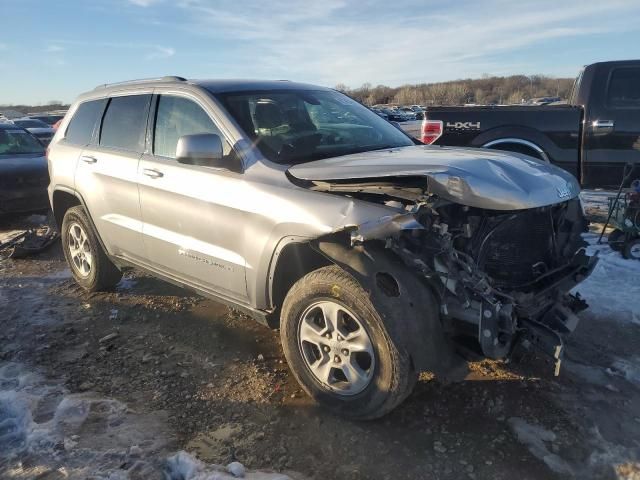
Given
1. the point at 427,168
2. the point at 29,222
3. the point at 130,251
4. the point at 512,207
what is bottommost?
the point at 29,222

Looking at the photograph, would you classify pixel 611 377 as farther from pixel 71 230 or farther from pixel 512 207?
pixel 71 230

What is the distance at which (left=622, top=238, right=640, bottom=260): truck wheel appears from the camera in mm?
5664

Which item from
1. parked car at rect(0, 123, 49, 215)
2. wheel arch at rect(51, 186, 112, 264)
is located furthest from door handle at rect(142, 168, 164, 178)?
parked car at rect(0, 123, 49, 215)

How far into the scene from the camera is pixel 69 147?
5.16m

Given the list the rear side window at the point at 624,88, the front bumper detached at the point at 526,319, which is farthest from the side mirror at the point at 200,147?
the rear side window at the point at 624,88

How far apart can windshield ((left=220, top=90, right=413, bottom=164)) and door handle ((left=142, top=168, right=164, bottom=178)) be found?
0.76 m

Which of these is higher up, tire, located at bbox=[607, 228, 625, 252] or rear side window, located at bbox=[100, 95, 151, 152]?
rear side window, located at bbox=[100, 95, 151, 152]

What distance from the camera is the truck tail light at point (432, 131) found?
696 centimetres

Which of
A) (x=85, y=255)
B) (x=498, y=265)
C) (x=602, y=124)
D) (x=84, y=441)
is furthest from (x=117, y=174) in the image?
(x=602, y=124)

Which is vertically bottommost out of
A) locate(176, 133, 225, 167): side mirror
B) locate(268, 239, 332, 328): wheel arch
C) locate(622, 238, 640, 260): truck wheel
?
locate(622, 238, 640, 260): truck wheel

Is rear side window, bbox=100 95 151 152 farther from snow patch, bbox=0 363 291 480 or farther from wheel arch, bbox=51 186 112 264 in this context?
snow patch, bbox=0 363 291 480

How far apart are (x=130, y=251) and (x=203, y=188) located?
127 centimetres

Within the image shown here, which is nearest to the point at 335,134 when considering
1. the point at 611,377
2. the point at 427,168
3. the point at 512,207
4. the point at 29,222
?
the point at 427,168

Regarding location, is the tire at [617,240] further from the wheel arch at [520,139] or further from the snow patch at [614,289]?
the wheel arch at [520,139]
